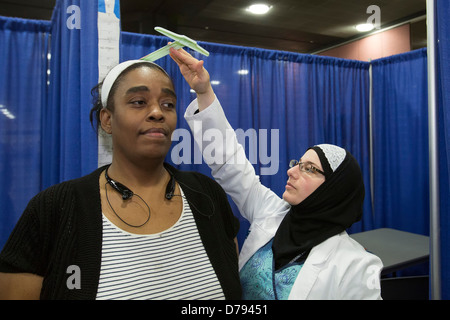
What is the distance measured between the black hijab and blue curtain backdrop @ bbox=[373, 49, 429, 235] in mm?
1786

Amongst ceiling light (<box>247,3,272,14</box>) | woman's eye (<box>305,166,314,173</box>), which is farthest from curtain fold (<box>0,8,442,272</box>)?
ceiling light (<box>247,3,272,14</box>)

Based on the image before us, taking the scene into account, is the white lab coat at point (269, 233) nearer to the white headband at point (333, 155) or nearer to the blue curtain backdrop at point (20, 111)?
the white headband at point (333, 155)

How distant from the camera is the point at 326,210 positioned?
106 centimetres

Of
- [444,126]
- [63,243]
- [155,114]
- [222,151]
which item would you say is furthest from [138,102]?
[444,126]

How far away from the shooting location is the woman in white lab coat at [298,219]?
90cm

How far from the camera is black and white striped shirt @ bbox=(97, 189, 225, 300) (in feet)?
2.18

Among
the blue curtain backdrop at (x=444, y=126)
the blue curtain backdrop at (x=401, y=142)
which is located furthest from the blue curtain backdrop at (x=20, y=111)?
the blue curtain backdrop at (x=401, y=142)

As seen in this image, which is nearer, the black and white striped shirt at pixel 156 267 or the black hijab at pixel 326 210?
the black and white striped shirt at pixel 156 267

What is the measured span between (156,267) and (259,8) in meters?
3.29

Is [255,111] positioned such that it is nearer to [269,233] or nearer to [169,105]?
[269,233]

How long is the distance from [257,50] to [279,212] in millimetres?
1399

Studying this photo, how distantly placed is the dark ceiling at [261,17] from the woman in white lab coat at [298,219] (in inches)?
98.0
